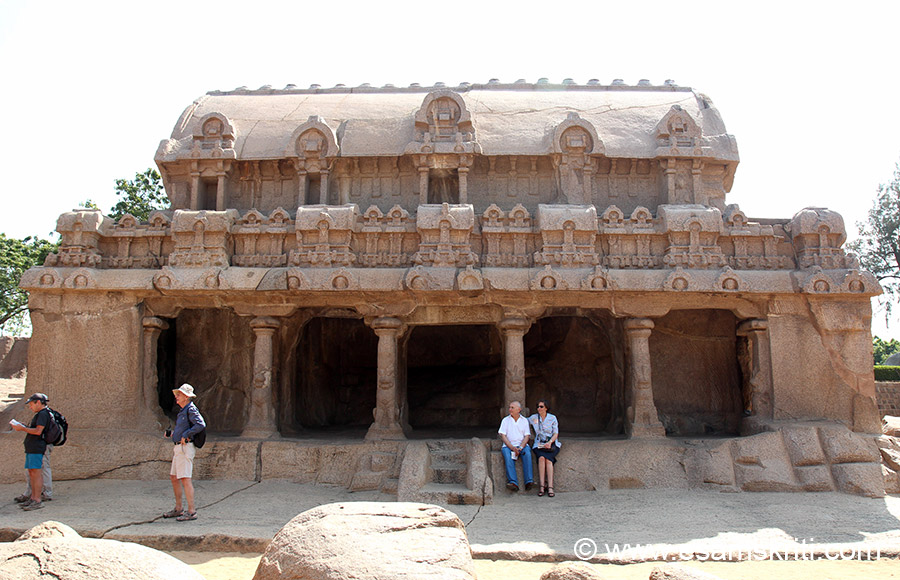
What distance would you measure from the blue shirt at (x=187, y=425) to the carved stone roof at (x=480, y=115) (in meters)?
5.15

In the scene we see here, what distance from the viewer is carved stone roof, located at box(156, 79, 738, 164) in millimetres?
10828

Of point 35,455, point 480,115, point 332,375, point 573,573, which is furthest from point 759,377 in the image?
point 35,455

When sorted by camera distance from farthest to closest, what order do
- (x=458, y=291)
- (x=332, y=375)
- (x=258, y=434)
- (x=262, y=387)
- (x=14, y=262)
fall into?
1. (x=14, y=262)
2. (x=332, y=375)
3. (x=262, y=387)
4. (x=258, y=434)
5. (x=458, y=291)

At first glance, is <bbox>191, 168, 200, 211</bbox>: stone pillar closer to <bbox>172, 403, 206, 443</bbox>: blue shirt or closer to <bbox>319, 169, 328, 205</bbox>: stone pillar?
<bbox>319, 169, 328, 205</bbox>: stone pillar

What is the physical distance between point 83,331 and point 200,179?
3.08 metres

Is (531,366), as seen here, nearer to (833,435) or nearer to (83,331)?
(833,435)

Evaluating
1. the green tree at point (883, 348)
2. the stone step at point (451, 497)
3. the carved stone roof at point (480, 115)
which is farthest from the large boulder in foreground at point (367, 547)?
the green tree at point (883, 348)

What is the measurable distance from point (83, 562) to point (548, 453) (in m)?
5.75

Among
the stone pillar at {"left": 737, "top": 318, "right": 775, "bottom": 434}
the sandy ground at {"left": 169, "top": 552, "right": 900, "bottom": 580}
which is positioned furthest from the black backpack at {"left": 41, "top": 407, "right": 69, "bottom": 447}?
the stone pillar at {"left": 737, "top": 318, "right": 775, "bottom": 434}

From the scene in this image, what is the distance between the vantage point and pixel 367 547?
396cm

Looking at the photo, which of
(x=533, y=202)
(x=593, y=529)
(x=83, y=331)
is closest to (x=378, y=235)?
(x=533, y=202)

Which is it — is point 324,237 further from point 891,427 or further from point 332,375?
point 891,427

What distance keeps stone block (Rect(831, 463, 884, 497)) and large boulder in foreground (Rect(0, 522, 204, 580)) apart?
7.96 metres

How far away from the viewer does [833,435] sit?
867 cm
